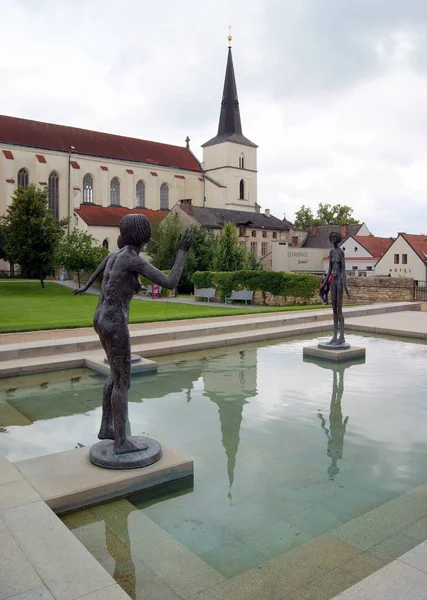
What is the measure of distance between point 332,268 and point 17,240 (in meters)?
28.6

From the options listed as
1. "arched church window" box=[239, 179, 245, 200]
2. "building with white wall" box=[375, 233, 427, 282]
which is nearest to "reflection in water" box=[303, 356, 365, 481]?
"building with white wall" box=[375, 233, 427, 282]

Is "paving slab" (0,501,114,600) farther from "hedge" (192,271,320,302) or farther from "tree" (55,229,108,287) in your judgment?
"tree" (55,229,108,287)

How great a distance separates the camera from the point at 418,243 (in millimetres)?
56562

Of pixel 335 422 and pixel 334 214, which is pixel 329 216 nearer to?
pixel 334 214

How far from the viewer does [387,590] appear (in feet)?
9.81

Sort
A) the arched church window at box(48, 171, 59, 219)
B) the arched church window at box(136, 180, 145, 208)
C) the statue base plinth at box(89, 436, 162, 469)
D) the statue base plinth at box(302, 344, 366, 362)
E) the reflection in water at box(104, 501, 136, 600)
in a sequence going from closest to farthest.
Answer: the reflection in water at box(104, 501, 136, 600) < the statue base plinth at box(89, 436, 162, 469) < the statue base plinth at box(302, 344, 366, 362) < the arched church window at box(48, 171, 59, 219) < the arched church window at box(136, 180, 145, 208)

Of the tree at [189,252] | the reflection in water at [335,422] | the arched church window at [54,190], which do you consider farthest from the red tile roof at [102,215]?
the reflection in water at [335,422]

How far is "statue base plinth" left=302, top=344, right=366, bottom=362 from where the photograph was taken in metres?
11.0

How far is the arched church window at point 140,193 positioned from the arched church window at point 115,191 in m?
2.90

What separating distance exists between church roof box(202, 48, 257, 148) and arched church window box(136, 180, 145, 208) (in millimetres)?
14510

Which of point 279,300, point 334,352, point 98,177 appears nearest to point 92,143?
point 98,177

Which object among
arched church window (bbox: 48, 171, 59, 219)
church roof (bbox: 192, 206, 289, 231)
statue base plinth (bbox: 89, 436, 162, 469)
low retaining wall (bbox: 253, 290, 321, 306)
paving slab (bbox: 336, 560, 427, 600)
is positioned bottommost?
paving slab (bbox: 336, 560, 427, 600)

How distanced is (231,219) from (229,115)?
27.1 m

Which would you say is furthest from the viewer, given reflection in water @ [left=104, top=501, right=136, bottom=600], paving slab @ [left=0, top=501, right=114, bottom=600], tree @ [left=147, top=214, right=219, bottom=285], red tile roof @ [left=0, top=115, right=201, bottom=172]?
red tile roof @ [left=0, top=115, right=201, bottom=172]
